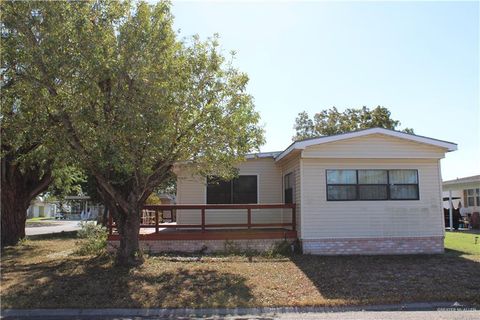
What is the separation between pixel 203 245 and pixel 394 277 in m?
6.05

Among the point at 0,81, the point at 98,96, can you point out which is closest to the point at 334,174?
the point at 98,96

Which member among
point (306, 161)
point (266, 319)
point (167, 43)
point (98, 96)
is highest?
point (167, 43)

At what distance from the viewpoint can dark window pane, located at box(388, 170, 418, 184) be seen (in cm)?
1425

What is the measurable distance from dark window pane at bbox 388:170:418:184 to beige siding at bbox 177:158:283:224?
453cm

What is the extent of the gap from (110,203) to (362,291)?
6564 millimetres

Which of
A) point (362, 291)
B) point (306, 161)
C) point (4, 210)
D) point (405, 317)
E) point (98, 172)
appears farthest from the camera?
point (4, 210)

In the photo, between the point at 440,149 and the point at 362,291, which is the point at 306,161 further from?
the point at 362,291

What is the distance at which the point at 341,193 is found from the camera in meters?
14.0

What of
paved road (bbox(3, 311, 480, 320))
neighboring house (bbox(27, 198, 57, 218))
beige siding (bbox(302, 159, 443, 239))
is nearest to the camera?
paved road (bbox(3, 311, 480, 320))

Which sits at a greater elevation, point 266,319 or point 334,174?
point 334,174

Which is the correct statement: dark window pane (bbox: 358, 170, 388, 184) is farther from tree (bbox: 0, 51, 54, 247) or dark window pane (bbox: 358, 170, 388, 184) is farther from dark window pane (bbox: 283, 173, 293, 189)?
tree (bbox: 0, 51, 54, 247)

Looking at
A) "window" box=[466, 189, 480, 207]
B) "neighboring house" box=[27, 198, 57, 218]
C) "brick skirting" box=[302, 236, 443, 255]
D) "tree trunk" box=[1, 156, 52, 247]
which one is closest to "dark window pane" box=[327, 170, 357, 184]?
"brick skirting" box=[302, 236, 443, 255]

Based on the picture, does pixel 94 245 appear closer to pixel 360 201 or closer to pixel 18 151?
pixel 18 151

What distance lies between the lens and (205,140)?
36.7 ft
